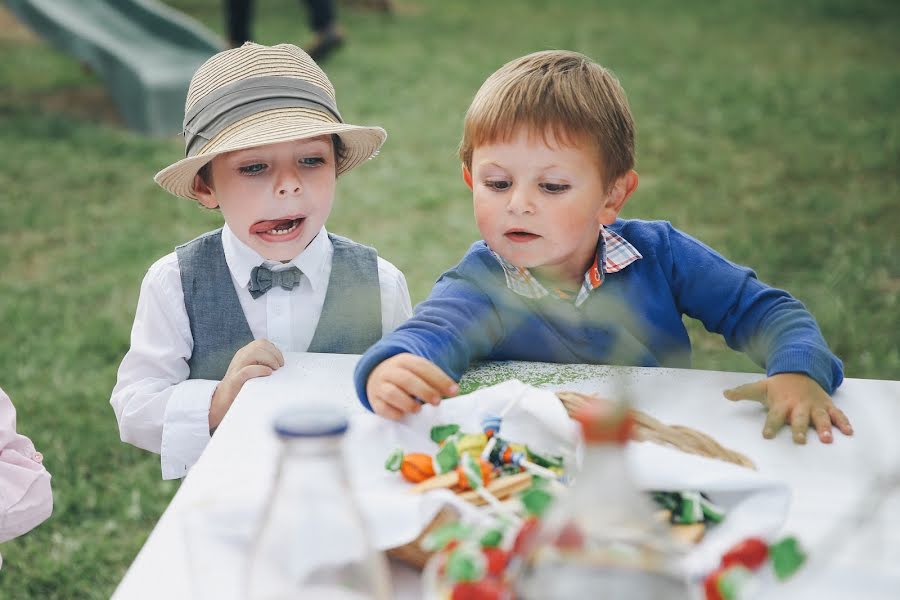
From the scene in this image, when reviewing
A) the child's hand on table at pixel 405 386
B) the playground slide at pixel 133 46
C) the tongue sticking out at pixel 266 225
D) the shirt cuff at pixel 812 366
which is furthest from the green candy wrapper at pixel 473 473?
the playground slide at pixel 133 46

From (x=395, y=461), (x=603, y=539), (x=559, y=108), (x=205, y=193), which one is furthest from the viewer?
(x=205, y=193)

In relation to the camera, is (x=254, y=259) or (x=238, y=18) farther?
(x=238, y=18)

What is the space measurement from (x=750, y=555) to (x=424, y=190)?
410 cm

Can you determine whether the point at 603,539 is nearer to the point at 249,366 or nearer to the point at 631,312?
the point at 249,366

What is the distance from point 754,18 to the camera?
344 inches

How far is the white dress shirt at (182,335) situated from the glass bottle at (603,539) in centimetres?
97

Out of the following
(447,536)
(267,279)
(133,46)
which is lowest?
(133,46)

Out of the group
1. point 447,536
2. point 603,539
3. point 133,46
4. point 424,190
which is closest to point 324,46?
point 133,46

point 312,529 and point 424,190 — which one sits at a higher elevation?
point 312,529

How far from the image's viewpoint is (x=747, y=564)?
0.75m

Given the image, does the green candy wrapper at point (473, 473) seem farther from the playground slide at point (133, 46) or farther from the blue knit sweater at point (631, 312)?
the playground slide at point (133, 46)

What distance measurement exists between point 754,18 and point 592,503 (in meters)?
8.87

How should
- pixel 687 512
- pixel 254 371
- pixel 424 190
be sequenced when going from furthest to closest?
1. pixel 424 190
2. pixel 254 371
3. pixel 687 512

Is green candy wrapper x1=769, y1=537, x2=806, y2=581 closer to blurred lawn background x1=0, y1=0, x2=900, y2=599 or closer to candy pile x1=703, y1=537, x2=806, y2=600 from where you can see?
candy pile x1=703, y1=537, x2=806, y2=600
